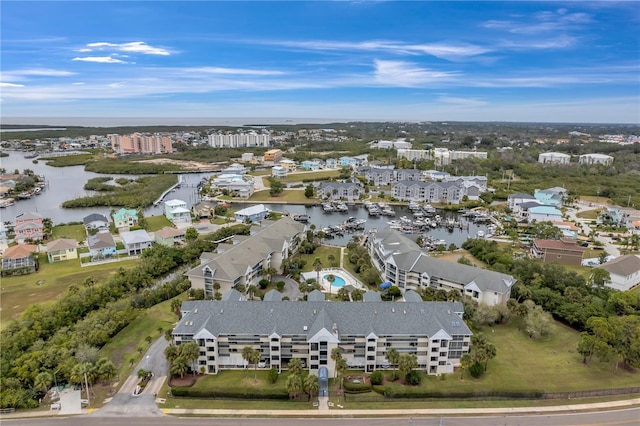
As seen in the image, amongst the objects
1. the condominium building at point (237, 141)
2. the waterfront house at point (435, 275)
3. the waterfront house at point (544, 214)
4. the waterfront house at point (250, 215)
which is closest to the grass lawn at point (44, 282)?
the waterfront house at point (250, 215)

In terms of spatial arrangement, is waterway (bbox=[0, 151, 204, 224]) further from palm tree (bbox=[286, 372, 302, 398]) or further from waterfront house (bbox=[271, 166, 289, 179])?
palm tree (bbox=[286, 372, 302, 398])

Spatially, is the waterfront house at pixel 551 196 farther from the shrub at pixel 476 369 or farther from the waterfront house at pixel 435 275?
the shrub at pixel 476 369

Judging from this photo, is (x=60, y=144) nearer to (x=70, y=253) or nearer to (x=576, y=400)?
(x=70, y=253)

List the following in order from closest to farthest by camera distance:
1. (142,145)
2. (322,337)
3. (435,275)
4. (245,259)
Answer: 1. (322,337)
2. (435,275)
3. (245,259)
4. (142,145)

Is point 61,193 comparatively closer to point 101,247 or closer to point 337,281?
point 101,247

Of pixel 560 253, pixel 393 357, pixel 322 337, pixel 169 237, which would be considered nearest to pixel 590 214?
pixel 560 253

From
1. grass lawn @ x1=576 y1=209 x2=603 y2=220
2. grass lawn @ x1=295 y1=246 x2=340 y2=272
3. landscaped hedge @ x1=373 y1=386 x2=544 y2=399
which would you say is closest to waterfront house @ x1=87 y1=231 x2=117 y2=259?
grass lawn @ x1=295 y1=246 x2=340 y2=272
